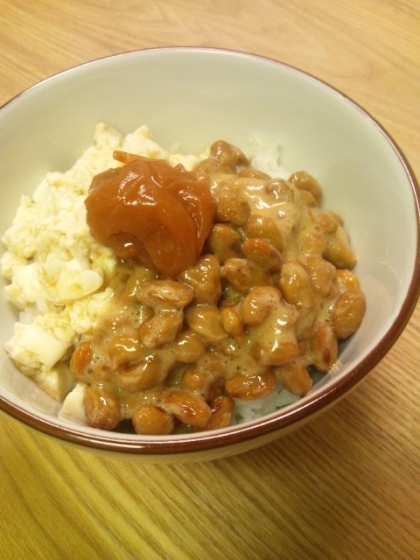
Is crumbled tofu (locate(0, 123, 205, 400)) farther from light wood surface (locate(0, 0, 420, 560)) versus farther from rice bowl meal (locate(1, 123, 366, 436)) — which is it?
light wood surface (locate(0, 0, 420, 560))

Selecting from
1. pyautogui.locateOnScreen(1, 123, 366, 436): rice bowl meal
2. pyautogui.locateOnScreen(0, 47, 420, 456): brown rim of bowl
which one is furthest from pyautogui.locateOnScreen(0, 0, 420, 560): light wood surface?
pyautogui.locateOnScreen(0, 47, 420, 456): brown rim of bowl

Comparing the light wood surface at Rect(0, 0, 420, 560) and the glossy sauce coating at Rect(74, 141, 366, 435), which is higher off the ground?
the glossy sauce coating at Rect(74, 141, 366, 435)

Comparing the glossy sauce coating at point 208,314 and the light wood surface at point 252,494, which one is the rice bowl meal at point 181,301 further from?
the light wood surface at point 252,494

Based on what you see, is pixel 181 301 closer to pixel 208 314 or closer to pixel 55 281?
pixel 208 314

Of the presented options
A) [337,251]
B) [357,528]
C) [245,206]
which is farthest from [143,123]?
[357,528]

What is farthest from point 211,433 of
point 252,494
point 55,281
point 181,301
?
point 55,281

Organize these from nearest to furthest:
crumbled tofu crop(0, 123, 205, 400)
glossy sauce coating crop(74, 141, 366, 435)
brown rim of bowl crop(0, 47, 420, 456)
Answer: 1. brown rim of bowl crop(0, 47, 420, 456)
2. glossy sauce coating crop(74, 141, 366, 435)
3. crumbled tofu crop(0, 123, 205, 400)

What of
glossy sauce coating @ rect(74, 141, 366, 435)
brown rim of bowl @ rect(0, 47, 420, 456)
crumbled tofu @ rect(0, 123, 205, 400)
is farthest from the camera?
crumbled tofu @ rect(0, 123, 205, 400)

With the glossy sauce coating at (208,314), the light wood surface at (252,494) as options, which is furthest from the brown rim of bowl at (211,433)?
the light wood surface at (252,494)
